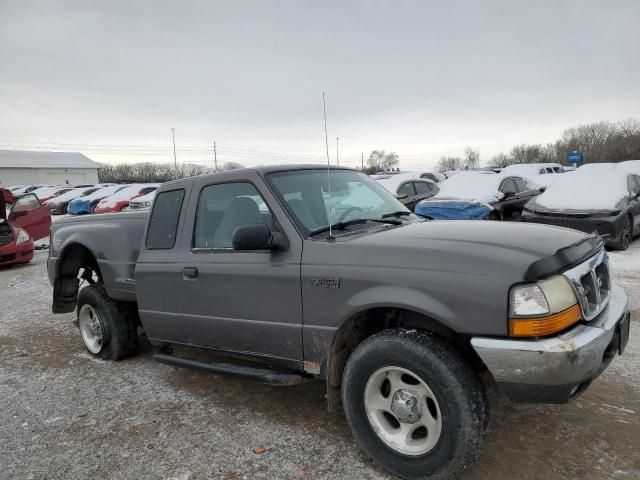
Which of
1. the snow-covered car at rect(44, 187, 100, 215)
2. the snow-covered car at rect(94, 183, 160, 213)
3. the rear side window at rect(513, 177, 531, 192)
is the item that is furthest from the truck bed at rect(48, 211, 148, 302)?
the snow-covered car at rect(44, 187, 100, 215)

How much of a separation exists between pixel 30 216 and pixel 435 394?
41.4 ft

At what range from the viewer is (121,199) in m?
22.5

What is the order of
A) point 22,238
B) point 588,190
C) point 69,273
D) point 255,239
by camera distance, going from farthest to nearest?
point 22,238 → point 588,190 → point 69,273 → point 255,239

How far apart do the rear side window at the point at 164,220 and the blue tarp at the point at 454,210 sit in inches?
292

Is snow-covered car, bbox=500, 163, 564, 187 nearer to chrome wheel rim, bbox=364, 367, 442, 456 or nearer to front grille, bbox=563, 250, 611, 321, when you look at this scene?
front grille, bbox=563, 250, 611, 321

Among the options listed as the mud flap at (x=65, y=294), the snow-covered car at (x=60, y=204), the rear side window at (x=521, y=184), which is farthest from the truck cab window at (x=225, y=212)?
the snow-covered car at (x=60, y=204)

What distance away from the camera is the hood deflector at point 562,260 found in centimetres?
245

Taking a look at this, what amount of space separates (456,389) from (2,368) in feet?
15.4

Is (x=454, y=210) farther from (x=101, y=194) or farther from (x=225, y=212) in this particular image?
(x=101, y=194)

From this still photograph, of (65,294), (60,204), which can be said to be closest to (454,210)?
(65,294)

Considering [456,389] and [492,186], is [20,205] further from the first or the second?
[456,389]

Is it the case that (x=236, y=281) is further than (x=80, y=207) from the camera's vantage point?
No

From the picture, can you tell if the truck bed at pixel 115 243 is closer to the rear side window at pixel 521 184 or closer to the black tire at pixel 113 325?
the black tire at pixel 113 325

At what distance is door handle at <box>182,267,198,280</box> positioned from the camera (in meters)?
3.71
